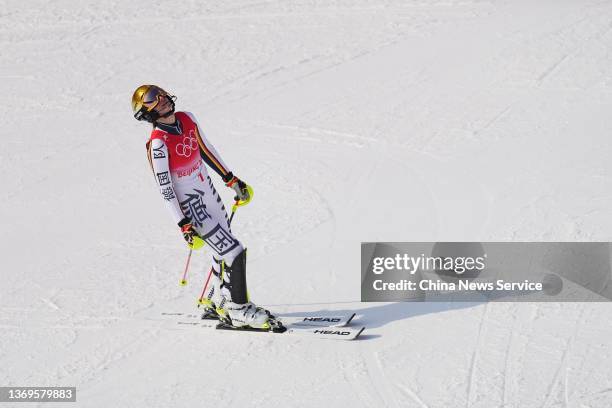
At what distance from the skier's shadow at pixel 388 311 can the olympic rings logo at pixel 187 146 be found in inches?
70.7

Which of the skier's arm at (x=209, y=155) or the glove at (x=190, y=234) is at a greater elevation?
the skier's arm at (x=209, y=155)

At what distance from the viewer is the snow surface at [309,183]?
7.39 meters

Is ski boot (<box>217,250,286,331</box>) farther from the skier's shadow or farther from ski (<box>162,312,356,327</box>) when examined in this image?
the skier's shadow

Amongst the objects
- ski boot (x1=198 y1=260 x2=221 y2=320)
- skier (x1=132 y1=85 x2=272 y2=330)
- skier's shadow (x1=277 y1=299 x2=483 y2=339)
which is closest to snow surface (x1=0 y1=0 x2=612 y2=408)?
skier's shadow (x1=277 y1=299 x2=483 y2=339)

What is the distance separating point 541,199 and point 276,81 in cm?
563

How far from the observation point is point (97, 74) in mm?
15484

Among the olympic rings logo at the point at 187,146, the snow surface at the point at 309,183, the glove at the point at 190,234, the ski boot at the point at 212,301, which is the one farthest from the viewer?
the ski boot at the point at 212,301

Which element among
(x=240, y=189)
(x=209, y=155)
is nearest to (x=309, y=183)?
(x=240, y=189)

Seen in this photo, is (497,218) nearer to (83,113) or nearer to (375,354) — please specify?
(375,354)

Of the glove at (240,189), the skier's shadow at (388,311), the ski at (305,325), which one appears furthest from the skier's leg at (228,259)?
the skier's shadow at (388,311)

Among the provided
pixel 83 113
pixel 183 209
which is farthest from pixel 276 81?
pixel 183 209

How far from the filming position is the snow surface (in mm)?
7391

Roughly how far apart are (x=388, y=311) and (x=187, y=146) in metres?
2.34

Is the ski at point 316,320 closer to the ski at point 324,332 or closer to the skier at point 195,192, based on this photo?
the ski at point 324,332
